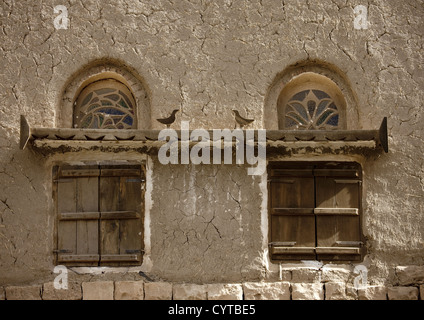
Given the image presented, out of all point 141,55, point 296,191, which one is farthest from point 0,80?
point 296,191

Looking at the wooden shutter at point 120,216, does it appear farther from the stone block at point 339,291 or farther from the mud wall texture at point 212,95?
the stone block at point 339,291

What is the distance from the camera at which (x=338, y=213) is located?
6.44 m

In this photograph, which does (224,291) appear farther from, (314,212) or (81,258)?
(81,258)

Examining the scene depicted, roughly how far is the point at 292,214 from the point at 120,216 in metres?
2.00

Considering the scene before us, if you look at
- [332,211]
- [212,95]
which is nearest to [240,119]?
[212,95]

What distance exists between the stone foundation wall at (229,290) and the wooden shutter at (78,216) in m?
0.32

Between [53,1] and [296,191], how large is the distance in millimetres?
3737

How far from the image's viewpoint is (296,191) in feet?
21.3

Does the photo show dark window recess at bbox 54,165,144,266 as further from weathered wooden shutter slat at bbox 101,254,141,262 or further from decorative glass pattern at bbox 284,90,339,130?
decorative glass pattern at bbox 284,90,339,130

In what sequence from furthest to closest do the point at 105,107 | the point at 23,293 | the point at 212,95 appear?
the point at 105,107
the point at 212,95
the point at 23,293

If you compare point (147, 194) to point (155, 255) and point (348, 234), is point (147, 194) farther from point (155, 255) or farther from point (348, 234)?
point (348, 234)

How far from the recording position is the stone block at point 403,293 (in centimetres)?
634

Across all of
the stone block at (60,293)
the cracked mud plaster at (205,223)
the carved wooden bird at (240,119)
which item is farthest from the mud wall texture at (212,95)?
the carved wooden bird at (240,119)

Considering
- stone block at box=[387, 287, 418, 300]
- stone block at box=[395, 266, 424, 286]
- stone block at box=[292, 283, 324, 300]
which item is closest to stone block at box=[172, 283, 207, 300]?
stone block at box=[292, 283, 324, 300]
